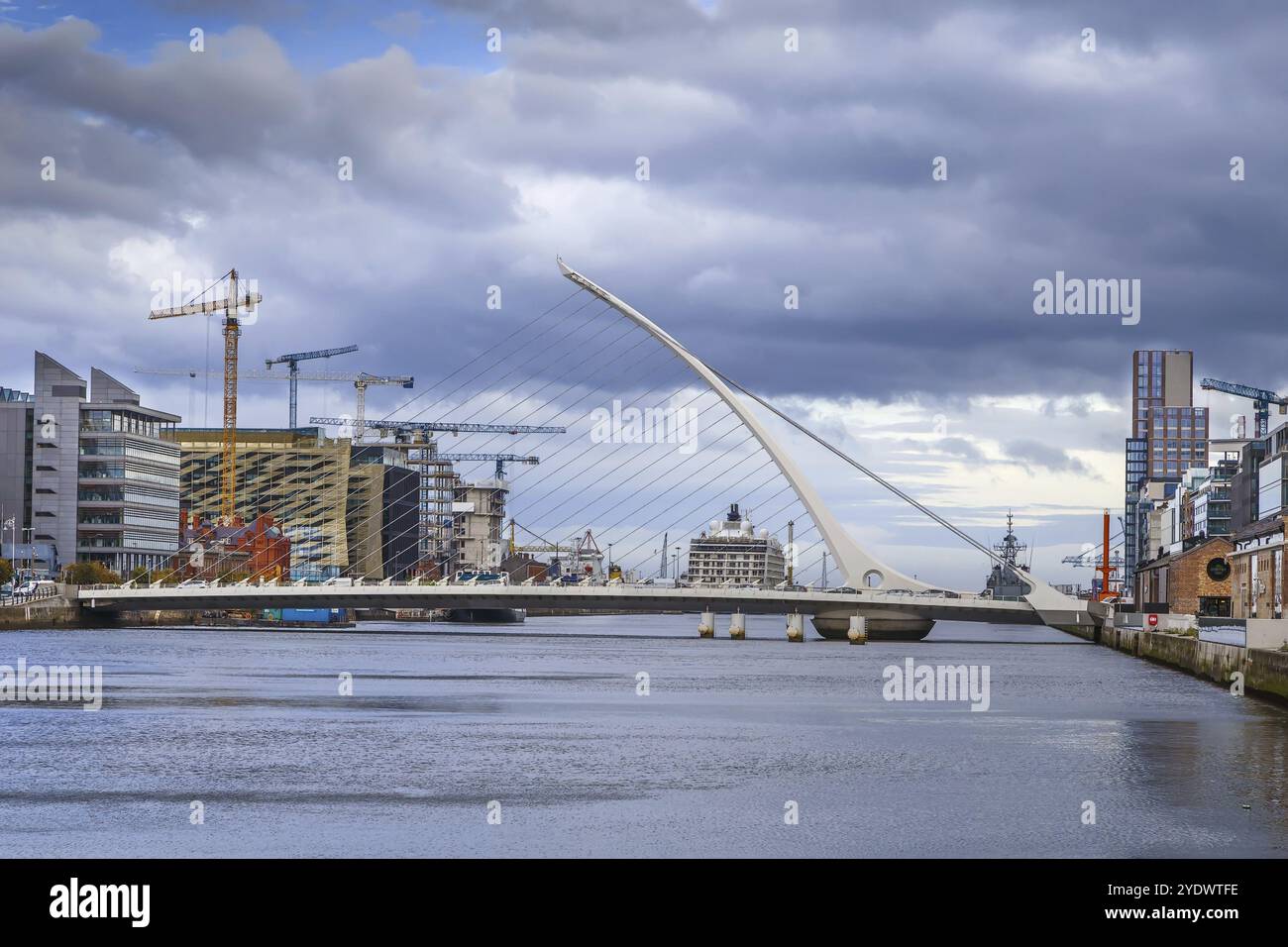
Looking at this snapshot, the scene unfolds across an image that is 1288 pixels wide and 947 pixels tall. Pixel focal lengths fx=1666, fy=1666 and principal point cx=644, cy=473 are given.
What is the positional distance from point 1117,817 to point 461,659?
59675mm

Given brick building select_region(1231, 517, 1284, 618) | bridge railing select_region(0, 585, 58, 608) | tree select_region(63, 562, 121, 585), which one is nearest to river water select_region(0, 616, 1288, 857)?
brick building select_region(1231, 517, 1284, 618)

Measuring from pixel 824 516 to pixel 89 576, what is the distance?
5670 centimetres

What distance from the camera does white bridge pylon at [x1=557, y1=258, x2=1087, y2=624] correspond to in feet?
336

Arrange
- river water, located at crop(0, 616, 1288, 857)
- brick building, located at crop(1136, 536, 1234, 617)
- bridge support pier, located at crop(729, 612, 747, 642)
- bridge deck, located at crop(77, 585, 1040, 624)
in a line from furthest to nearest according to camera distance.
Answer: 1. bridge support pier, located at crop(729, 612, 747, 642)
2. brick building, located at crop(1136, 536, 1234, 617)
3. bridge deck, located at crop(77, 585, 1040, 624)
4. river water, located at crop(0, 616, 1288, 857)

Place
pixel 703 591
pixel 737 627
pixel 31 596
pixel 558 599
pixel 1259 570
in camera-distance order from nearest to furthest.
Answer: pixel 1259 570
pixel 558 599
pixel 703 591
pixel 31 596
pixel 737 627

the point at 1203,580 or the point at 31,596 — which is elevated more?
the point at 1203,580

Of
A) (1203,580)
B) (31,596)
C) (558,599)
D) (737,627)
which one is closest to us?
(558,599)

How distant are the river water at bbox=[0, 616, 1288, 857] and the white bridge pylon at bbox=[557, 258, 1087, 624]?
3914cm

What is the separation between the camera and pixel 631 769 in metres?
32.6

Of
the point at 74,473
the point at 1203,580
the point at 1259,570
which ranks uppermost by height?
the point at 74,473

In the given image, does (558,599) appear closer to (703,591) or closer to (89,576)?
(703,591)

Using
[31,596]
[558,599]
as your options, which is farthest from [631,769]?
[31,596]

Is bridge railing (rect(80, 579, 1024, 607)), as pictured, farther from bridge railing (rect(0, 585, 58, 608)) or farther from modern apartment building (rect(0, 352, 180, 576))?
modern apartment building (rect(0, 352, 180, 576))

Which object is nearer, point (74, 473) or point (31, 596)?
point (31, 596)
